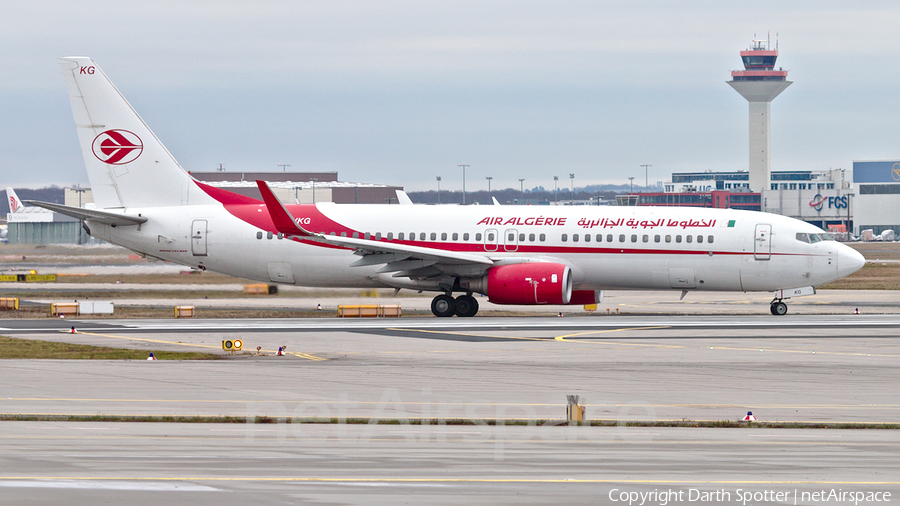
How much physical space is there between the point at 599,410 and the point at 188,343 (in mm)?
14460

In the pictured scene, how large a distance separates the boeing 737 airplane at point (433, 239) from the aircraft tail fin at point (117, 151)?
4 centimetres

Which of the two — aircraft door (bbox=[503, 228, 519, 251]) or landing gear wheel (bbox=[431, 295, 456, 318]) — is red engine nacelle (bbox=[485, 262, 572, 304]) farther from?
landing gear wheel (bbox=[431, 295, 456, 318])

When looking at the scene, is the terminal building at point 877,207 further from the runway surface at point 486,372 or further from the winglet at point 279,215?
the winglet at point 279,215

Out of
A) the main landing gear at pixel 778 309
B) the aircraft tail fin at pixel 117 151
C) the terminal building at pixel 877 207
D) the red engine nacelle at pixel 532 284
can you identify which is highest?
the terminal building at pixel 877 207

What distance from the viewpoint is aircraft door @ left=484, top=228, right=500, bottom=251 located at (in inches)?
1410

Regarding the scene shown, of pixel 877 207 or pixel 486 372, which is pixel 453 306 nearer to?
pixel 486 372

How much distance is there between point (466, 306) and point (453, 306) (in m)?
0.50

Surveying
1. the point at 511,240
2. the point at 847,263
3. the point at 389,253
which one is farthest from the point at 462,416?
the point at 847,263

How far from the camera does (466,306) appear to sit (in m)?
35.9

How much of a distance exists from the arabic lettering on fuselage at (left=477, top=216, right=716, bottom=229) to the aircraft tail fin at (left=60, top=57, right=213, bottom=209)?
12034 mm

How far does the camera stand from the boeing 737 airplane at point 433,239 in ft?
113

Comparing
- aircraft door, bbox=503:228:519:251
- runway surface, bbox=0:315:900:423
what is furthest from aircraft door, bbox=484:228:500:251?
runway surface, bbox=0:315:900:423

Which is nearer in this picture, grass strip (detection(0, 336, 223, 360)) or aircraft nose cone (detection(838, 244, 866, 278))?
grass strip (detection(0, 336, 223, 360))

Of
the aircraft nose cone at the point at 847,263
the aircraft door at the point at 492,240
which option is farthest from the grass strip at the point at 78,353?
the aircraft nose cone at the point at 847,263
